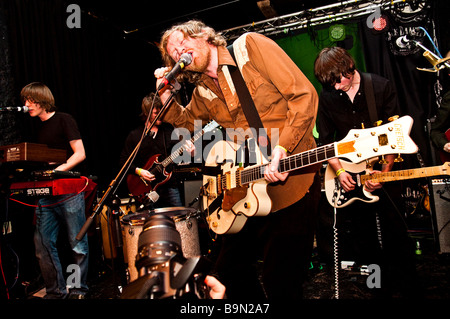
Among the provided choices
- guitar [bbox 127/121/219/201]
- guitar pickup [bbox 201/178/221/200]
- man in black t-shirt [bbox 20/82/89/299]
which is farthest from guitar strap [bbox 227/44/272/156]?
man in black t-shirt [bbox 20/82/89/299]

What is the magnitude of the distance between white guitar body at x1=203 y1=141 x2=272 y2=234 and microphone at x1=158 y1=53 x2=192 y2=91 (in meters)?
0.67

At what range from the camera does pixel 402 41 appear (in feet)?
16.5

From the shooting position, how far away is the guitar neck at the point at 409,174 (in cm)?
236

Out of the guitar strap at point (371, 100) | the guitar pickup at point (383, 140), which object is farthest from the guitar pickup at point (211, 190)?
the guitar strap at point (371, 100)

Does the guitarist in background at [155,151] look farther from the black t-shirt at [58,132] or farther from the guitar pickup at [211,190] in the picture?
the guitar pickup at [211,190]

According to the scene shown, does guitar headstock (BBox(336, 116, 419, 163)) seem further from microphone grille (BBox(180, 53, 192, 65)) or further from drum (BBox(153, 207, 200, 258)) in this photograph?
drum (BBox(153, 207, 200, 258))

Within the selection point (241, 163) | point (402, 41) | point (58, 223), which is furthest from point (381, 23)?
point (58, 223)

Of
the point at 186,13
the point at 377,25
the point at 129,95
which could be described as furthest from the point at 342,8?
the point at 129,95

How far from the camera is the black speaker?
384 centimetres

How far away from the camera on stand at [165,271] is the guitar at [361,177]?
7.01 ft

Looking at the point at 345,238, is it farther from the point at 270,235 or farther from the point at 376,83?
the point at 270,235

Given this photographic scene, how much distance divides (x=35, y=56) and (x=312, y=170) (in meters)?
4.49

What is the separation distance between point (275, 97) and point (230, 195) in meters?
0.76

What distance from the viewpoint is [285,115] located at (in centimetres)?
193
